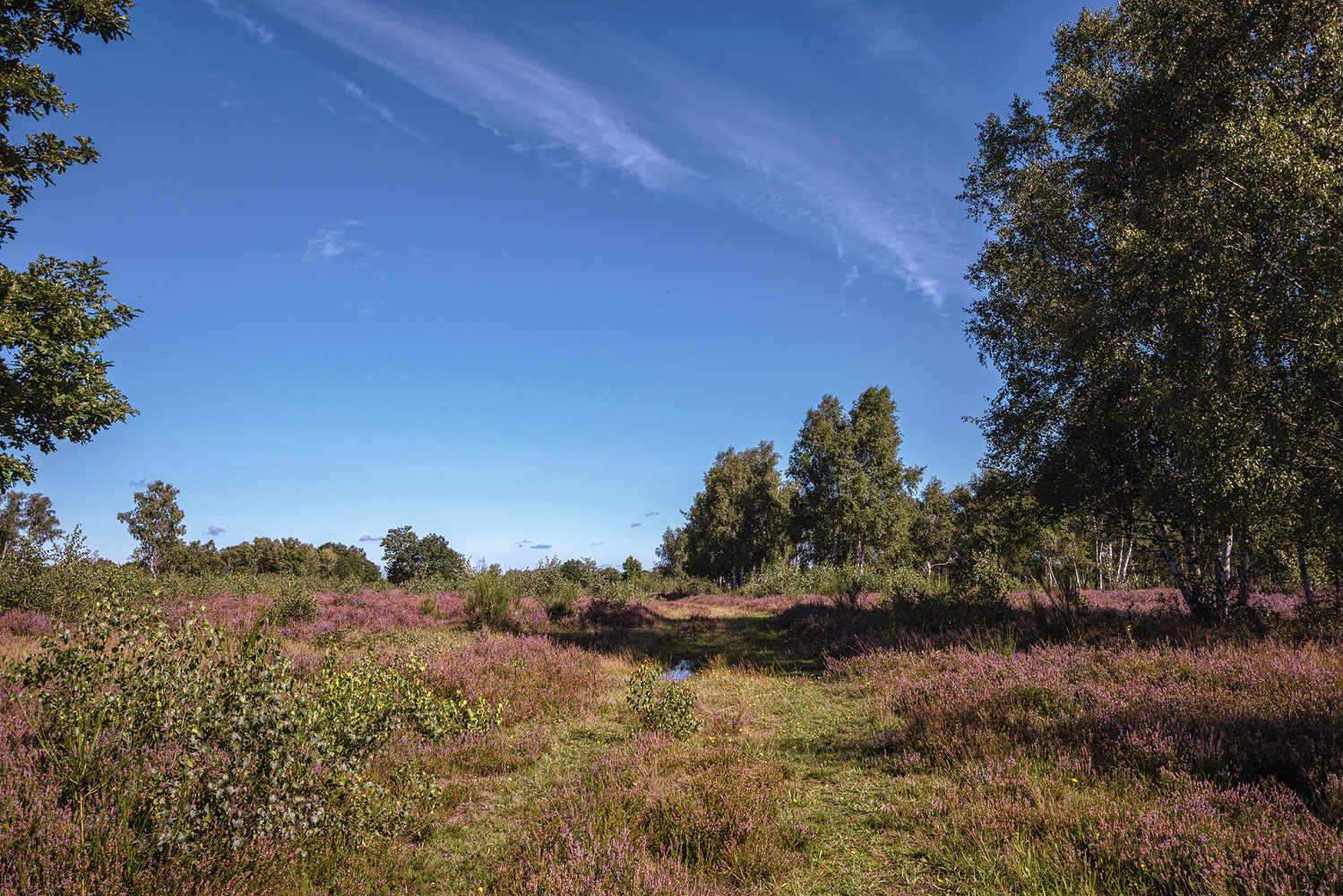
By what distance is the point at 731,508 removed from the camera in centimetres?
5094

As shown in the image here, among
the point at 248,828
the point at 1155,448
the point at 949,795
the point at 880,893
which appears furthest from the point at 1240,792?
the point at 1155,448

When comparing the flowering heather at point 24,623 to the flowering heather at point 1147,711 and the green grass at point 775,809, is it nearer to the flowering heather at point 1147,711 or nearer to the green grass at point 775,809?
the green grass at point 775,809

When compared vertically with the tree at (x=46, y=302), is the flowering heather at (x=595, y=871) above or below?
below

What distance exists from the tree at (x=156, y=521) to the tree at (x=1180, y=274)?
3100 inches

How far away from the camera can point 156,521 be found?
59469 millimetres

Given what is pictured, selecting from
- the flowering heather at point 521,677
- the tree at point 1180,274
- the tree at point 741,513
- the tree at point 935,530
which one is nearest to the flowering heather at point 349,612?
the flowering heather at point 521,677

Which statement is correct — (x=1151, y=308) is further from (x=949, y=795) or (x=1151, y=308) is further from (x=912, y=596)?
(x=949, y=795)

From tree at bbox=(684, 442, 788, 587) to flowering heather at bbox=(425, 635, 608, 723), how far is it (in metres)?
36.7

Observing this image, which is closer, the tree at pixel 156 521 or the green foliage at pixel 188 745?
the green foliage at pixel 188 745

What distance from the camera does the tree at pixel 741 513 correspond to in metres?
50.2

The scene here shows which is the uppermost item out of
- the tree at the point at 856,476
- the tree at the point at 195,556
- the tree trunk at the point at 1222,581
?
the tree at the point at 856,476

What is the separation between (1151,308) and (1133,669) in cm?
861

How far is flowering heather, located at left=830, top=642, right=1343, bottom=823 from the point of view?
520 centimetres

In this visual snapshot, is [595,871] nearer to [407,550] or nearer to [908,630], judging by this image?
[908,630]
